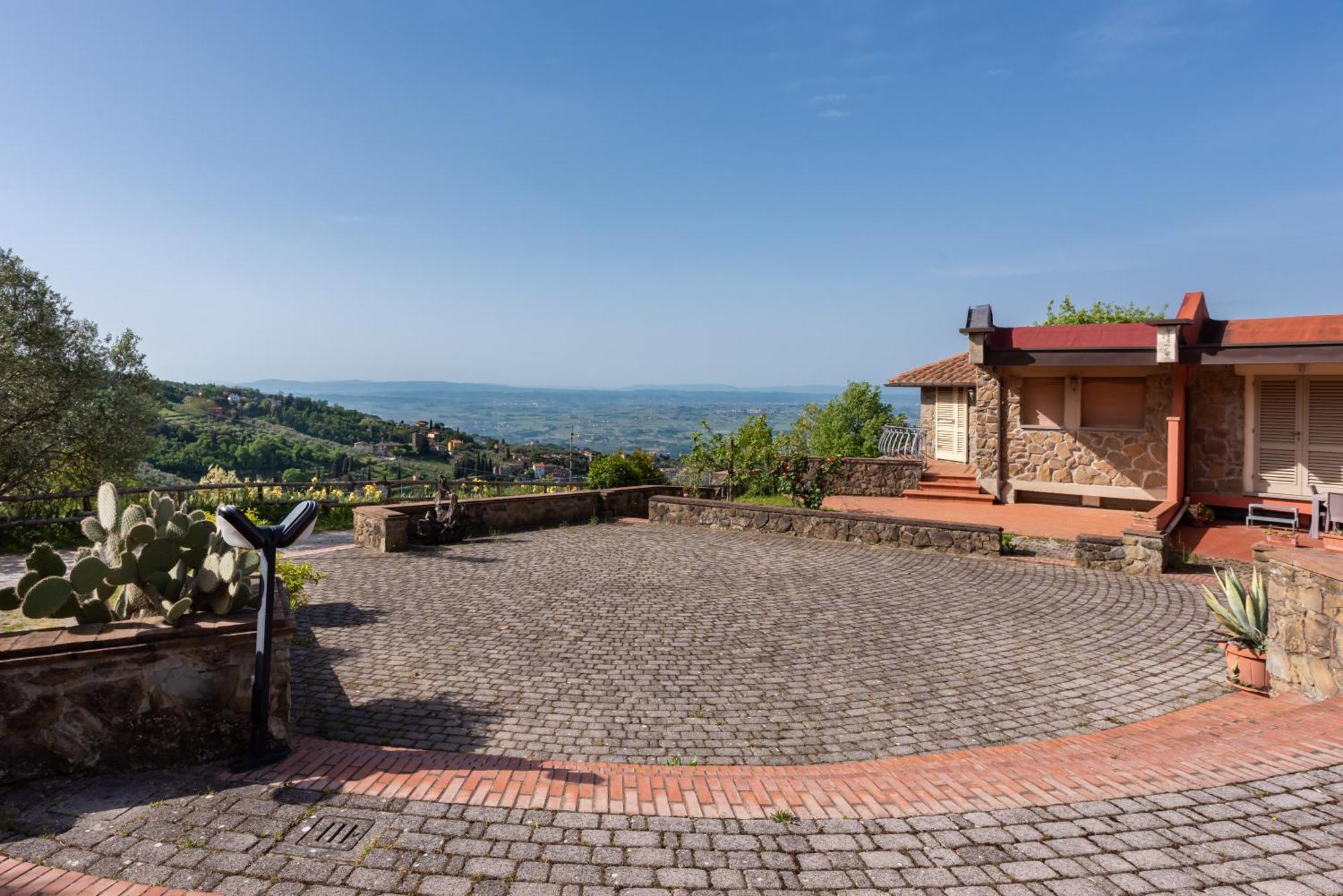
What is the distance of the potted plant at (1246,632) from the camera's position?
563 centimetres

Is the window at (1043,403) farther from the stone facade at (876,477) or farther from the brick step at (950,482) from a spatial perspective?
the stone facade at (876,477)

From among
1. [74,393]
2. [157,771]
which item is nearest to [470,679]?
[157,771]

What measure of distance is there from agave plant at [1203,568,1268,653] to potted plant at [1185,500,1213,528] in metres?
8.05

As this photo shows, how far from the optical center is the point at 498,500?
13.8 metres

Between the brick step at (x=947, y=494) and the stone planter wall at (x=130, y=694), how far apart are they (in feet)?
48.6

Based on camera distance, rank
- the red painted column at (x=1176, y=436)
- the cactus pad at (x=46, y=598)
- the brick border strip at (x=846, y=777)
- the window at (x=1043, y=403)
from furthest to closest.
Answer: the window at (x=1043, y=403)
the red painted column at (x=1176, y=436)
the cactus pad at (x=46, y=598)
the brick border strip at (x=846, y=777)

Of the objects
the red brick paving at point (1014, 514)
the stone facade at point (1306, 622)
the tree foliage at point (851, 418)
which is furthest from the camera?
the tree foliage at point (851, 418)

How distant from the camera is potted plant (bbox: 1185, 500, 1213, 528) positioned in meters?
13.3

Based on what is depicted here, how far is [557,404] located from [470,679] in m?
184

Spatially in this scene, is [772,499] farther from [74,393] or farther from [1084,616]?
[74,393]

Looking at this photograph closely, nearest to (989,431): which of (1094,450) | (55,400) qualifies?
(1094,450)

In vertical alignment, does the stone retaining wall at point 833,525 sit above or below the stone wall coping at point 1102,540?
below

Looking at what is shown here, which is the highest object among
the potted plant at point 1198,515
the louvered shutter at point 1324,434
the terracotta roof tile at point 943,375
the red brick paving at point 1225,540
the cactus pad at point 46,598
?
the terracotta roof tile at point 943,375

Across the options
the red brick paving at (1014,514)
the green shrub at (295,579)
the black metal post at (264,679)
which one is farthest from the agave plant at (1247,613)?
the green shrub at (295,579)
